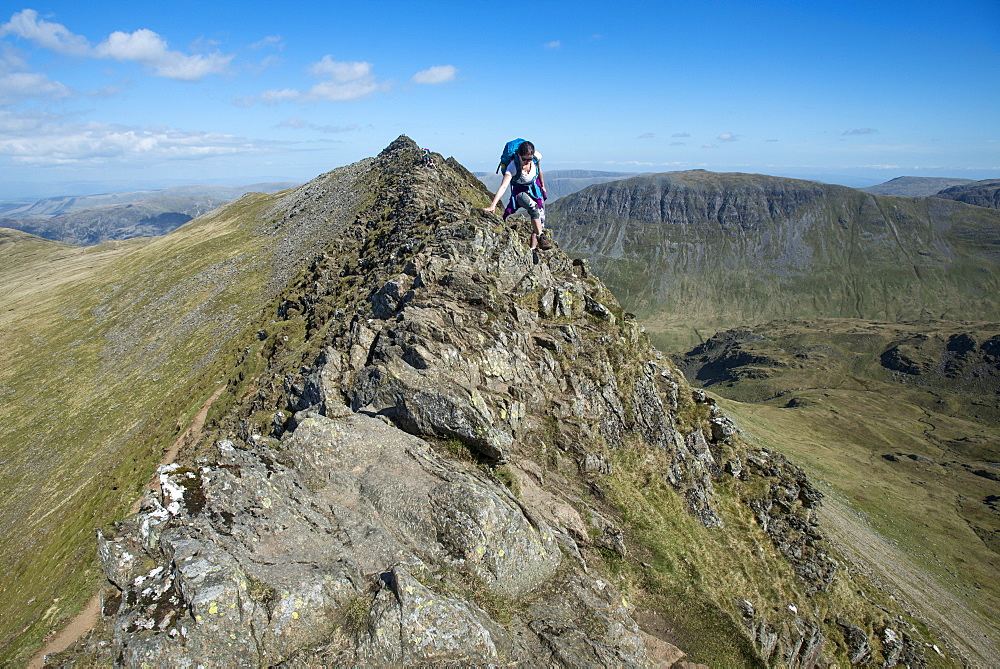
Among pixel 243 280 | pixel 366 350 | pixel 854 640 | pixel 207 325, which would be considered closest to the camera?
pixel 366 350

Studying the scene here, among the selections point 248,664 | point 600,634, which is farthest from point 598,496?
point 248,664

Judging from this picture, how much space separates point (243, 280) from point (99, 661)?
252 ft

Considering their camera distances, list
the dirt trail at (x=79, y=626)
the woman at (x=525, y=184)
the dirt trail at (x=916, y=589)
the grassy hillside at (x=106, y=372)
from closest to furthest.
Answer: the dirt trail at (x=79, y=626)
the woman at (x=525, y=184)
the grassy hillside at (x=106, y=372)
the dirt trail at (x=916, y=589)

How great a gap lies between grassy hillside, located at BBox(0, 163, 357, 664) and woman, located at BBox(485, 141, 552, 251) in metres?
31.8

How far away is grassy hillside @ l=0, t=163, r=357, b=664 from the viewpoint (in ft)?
113

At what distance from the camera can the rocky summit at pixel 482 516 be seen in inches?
427

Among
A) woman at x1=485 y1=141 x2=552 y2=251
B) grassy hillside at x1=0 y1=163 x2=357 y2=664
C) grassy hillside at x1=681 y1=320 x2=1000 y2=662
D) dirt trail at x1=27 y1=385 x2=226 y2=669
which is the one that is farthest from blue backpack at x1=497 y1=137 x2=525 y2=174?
grassy hillside at x1=681 y1=320 x2=1000 y2=662

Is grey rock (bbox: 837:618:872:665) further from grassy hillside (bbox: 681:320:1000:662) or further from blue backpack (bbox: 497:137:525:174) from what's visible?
grassy hillside (bbox: 681:320:1000:662)

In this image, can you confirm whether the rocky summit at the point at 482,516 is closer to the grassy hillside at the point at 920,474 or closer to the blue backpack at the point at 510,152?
the blue backpack at the point at 510,152

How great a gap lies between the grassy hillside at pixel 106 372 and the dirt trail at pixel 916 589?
82967 mm

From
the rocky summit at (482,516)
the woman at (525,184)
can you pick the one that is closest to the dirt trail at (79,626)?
the rocky summit at (482,516)

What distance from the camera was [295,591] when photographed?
11156 mm

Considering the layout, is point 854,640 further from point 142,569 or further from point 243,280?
→ point 243,280

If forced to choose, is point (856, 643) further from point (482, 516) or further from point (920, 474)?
point (920, 474)
